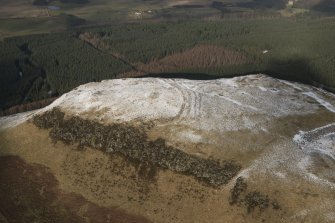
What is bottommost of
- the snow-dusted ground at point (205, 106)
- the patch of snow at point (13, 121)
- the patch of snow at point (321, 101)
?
the patch of snow at point (13, 121)

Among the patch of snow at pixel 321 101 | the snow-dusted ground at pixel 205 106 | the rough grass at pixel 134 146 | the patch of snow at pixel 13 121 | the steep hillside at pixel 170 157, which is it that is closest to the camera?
the steep hillside at pixel 170 157

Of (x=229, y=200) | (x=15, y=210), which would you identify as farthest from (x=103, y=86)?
(x=229, y=200)

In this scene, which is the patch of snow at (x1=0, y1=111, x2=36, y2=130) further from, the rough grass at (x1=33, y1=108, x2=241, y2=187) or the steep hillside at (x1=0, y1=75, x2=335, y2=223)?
the rough grass at (x1=33, y1=108, x2=241, y2=187)

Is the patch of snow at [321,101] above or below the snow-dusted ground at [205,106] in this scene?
below

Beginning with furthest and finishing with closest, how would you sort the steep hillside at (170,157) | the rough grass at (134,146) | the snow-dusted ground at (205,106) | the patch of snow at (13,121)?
1. the patch of snow at (13,121)
2. the snow-dusted ground at (205,106)
3. the rough grass at (134,146)
4. the steep hillside at (170,157)

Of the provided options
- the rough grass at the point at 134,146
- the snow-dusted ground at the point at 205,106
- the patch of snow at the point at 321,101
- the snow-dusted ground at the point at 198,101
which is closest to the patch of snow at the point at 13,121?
the snow-dusted ground at the point at 205,106

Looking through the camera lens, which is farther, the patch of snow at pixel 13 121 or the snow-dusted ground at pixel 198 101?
the patch of snow at pixel 13 121

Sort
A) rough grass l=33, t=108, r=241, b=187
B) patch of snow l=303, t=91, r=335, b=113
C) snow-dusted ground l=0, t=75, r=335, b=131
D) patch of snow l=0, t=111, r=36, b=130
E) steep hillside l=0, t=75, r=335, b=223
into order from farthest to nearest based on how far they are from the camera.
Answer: patch of snow l=303, t=91, r=335, b=113
patch of snow l=0, t=111, r=36, b=130
snow-dusted ground l=0, t=75, r=335, b=131
rough grass l=33, t=108, r=241, b=187
steep hillside l=0, t=75, r=335, b=223

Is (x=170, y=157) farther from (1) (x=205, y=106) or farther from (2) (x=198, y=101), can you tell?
(2) (x=198, y=101)

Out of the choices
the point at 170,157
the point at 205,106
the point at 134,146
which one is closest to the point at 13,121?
the point at 134,146

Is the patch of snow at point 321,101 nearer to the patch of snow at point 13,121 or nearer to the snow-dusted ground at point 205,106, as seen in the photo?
the snow-dusted ground at point 205,106

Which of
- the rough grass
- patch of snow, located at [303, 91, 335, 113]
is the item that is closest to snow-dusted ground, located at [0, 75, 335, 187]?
patch of snow, located at [303, 91, 335, 113]
